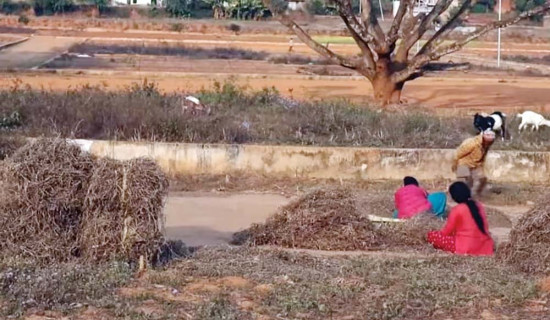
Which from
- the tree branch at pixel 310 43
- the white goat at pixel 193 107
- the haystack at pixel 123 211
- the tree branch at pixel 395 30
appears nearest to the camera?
the haystack at pixel 123 211

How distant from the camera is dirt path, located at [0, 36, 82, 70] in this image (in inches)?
1462

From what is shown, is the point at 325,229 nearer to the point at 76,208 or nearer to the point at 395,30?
the point at 76,208

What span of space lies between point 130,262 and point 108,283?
0.64 metres

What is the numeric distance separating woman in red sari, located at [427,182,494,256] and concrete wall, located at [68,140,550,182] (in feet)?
15.8

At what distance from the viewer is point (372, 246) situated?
988cm

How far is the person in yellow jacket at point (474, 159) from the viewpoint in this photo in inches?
485

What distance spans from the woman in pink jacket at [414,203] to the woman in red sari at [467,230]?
3.16 feet

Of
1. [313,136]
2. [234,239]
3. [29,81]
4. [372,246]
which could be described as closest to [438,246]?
[372,246]

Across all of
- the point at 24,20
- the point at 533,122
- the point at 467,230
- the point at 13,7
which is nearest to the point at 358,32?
the point at 533,122

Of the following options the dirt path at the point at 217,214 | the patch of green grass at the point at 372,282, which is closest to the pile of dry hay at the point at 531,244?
the patch of green grass at the point at 372,282

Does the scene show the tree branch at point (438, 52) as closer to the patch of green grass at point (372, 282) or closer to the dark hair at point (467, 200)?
the dark hair at point (467, 200)

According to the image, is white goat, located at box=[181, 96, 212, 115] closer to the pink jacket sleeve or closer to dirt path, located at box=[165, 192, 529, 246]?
dirt path, located at box=[165, 192, 529, 246]

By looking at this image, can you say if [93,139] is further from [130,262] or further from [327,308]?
[327,308]

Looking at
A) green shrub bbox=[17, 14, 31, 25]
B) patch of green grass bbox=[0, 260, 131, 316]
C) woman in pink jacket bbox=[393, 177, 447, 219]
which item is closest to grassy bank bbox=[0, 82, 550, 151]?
woman in pink jacket bbox=[393, 177, 447, 219]
